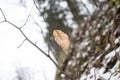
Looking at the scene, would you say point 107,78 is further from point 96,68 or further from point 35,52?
point 35,52

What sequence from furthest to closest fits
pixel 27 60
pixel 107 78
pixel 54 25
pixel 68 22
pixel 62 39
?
1. pixel 68 22
2. pixel 54 25
3. pixel 27 60
4. pixel 107 78
5. pixel 62 39

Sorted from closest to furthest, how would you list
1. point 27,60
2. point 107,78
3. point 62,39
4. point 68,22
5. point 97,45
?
point 62,39, point 107,78, point 97,45, point 27,60, point 68,22

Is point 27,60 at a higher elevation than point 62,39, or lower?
higher

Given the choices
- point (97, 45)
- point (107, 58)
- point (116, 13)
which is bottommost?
point (107, 58)

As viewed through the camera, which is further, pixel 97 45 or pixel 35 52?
pixel 35 52

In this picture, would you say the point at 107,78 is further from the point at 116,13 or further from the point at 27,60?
the point at 27,60

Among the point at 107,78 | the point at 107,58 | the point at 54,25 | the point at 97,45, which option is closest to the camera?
the point at 107,78

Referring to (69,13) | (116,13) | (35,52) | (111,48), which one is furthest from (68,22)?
(111,48)

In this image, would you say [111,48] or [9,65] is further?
[9,65]

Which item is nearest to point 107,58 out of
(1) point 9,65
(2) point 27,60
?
(2) point 27,60
